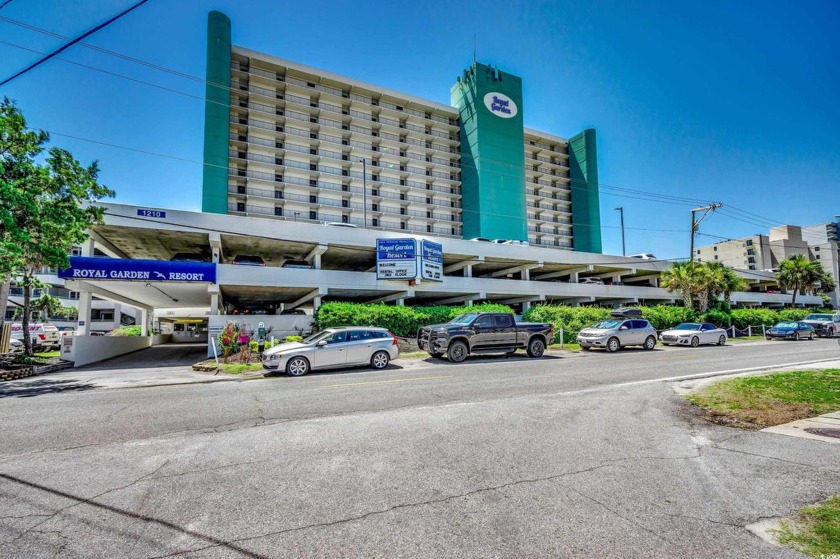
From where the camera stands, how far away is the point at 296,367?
13.0m

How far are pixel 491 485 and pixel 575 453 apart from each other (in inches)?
62.8

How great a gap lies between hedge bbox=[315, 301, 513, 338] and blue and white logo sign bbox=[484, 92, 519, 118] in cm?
4864

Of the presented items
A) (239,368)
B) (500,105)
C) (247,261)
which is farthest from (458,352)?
(500,105)

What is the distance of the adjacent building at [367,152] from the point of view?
168 feet

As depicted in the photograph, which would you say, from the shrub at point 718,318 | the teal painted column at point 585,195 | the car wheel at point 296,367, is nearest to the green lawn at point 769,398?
the car wheel at point 296,367

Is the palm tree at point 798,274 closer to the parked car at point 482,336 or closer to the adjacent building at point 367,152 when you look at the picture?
the adjacent building at point 367,152

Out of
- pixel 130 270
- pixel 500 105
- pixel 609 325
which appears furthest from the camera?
pixel 500 105

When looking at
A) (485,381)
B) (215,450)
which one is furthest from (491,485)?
(485,381)

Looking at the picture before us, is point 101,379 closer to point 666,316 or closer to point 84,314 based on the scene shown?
point 84,314

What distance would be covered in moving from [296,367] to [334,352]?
1306 millimetres

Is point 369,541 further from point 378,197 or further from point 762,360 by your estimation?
point 378,197

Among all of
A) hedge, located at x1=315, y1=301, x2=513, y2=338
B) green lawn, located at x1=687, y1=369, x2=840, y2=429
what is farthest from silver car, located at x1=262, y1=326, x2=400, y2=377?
green lawn, located at x1=687, y1=369, x2=840, y2=429

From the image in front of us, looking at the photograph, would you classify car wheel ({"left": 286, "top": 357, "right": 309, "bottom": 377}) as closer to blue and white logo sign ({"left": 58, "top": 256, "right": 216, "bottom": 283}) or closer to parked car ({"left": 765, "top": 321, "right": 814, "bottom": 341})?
blue and white logo sign ({"left": 58, "top": 256, "right": 216, "bottom": 283})

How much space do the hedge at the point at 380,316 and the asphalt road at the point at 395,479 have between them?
42.0 ft
